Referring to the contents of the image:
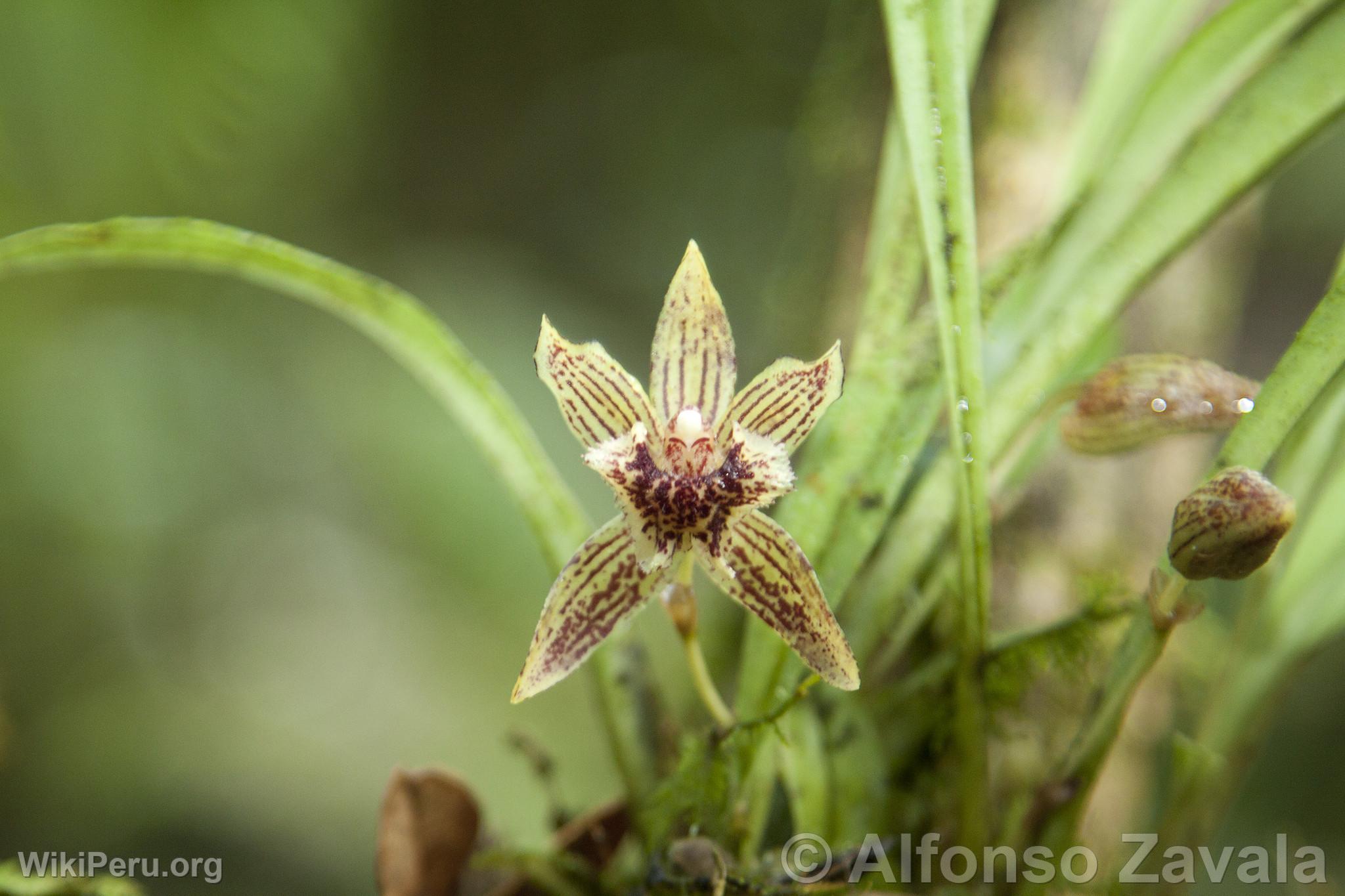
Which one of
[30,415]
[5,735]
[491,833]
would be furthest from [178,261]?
[30,415]

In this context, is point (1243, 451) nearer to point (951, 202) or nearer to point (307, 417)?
point (951, 202)

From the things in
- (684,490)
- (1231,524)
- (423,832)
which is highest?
(684,490)

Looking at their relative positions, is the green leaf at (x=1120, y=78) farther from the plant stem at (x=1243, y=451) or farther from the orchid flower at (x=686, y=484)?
the orchid flower at (x=686, y=484)

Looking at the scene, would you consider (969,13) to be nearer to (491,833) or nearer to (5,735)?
(491,833)

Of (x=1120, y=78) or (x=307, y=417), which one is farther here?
(x=307, y=417)

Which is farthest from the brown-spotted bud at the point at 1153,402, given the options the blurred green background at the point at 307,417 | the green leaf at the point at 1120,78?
the blurred green background at the point at 307,417

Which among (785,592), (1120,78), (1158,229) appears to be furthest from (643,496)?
(1120,78)

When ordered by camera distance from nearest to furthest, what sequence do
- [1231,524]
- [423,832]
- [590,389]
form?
[1231,524], [590,389], [423,832]
